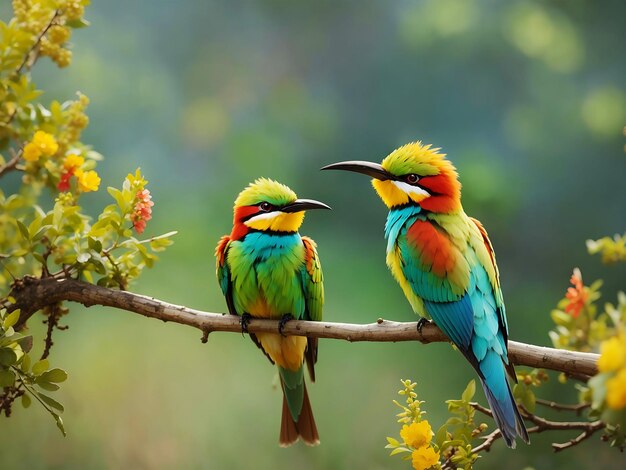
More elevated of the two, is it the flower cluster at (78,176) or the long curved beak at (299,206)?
the flower cluster at (78,176)

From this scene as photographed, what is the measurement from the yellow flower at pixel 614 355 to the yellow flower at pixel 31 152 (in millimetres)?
1130

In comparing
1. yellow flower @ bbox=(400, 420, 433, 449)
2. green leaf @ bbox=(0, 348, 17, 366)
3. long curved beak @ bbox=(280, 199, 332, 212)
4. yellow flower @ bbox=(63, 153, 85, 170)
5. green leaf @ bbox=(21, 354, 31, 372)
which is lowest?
yellow flower @ bbox=(400, 420, 433, 449)

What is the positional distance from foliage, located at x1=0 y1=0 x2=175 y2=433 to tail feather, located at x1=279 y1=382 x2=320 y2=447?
1.61ft

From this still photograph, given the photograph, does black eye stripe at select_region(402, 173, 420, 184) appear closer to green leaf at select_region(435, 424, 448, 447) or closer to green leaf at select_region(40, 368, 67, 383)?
green leaf at select_region(435, 424, 448, 447)

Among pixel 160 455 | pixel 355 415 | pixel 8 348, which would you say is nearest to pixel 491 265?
pixel 8 348

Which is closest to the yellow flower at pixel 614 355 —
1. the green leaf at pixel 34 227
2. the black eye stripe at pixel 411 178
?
the black eye stripe at pixel 411 178

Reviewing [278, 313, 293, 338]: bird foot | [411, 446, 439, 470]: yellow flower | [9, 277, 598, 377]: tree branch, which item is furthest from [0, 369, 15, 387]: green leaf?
[411, 446, 439, 470]: yellow flower

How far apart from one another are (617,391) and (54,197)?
116cm

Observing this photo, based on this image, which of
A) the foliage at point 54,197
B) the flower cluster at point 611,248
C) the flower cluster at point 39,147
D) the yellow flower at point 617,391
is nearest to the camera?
the yellow flower at point 617,391

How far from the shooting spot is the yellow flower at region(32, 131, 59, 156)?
1.48m

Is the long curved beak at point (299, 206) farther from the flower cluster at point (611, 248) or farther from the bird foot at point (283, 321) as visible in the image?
the flower cluster at point (611, 248)

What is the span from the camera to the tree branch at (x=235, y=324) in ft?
3.85

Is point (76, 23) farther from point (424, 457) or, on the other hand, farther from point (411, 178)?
point (424, 457)

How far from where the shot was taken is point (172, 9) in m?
2.73
